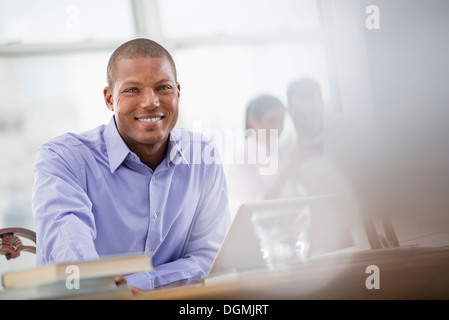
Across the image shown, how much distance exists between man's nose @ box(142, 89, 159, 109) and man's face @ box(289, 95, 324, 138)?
1.42 meters

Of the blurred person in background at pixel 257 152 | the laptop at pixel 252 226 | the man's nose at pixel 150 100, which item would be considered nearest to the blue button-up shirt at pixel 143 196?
the man's nose at pixel 150 100

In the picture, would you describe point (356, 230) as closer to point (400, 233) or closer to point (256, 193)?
point (400, 233)

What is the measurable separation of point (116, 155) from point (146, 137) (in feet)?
0.31

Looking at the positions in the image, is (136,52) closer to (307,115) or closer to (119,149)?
(119,149)

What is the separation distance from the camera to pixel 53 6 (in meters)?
2.83

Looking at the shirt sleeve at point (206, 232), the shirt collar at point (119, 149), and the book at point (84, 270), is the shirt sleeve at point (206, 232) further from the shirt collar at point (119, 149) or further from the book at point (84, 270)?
the book at point (84, 270)

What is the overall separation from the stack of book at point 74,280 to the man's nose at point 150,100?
0.81 meters

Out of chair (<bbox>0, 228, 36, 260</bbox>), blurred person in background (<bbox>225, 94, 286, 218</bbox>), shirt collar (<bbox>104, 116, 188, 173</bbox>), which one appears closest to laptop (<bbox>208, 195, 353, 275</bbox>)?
shirt collar (<bbox>104, 116, 188, 173</bbox>)

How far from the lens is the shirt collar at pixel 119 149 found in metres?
1.35

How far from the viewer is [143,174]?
1.37 meters

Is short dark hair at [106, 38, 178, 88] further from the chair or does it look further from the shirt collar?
the chair

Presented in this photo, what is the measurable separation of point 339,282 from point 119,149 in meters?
0.86

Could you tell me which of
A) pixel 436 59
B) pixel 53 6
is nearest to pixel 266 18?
pixel 436 59

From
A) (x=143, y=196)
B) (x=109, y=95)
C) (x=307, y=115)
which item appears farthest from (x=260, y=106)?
(x=143, y=196)
